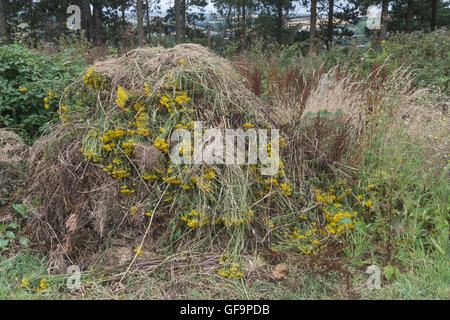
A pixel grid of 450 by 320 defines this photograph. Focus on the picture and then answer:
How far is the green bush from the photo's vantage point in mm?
3783

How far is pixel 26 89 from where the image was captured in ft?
12.3

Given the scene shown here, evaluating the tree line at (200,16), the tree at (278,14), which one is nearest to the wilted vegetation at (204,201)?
the tree line at (200,16)

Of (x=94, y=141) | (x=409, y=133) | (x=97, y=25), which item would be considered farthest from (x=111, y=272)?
(x=97, y=25)

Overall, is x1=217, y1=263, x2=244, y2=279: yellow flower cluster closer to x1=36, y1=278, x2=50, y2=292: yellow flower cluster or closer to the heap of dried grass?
the heap of dried grass

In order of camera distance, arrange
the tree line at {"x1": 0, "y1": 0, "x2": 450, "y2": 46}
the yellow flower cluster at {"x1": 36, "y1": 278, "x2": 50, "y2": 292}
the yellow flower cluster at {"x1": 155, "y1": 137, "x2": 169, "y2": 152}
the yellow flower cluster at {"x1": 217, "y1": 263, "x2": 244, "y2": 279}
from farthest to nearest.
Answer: the tree line at {"x1": 0, "y1": 0, "x2": 450, "y2": 46} → the yellow flower cluster at {"x1": 155, "y1": 137, "x2": 169, "y2": 152} → the yellow flower cluster at {"x1": 217, "y1": 263, "x2": 244, "y2": 279} → the yellow flower cluster at {"x1": 36, "y1": 278, "x2": 50, "y2": 292}

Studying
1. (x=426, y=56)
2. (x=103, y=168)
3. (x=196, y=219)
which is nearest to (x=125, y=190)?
(x=103, y=168)

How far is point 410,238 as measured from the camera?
107 inches

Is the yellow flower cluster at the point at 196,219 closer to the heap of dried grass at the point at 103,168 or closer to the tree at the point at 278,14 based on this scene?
the heap of dried grass at the point at 103,168

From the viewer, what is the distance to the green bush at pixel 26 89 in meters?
3.78

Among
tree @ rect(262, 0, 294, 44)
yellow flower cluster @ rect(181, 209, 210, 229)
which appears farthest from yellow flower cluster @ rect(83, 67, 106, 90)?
tree @ rect(262, 0, 294, 44)

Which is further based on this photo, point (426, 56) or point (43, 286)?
point (426, 56)

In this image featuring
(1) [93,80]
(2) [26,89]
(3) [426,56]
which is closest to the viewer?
(1) [93,80]

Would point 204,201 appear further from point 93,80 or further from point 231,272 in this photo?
point 93,80

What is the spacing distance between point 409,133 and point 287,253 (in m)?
2.00
